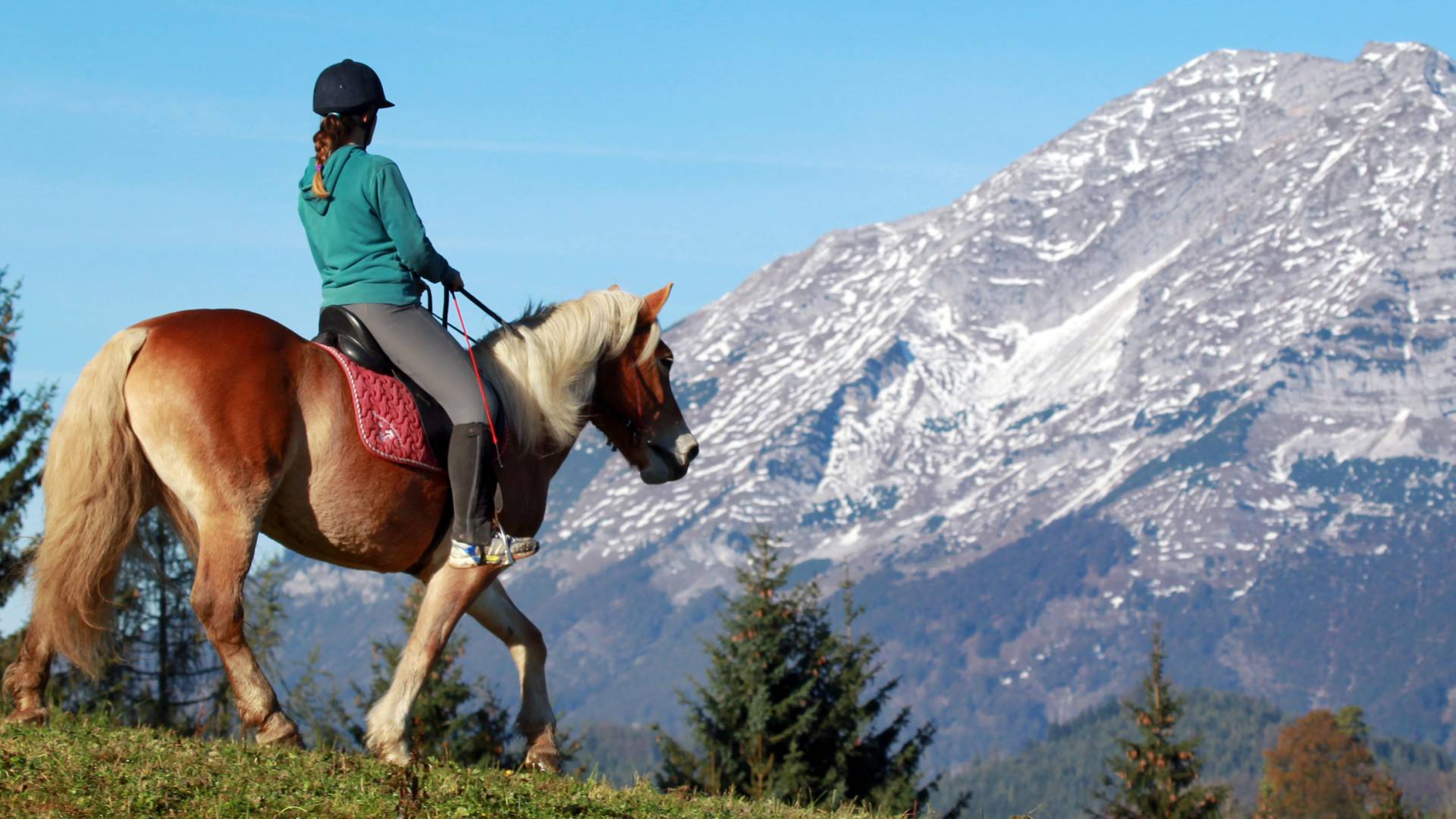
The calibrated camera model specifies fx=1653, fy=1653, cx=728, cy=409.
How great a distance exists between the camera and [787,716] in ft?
132

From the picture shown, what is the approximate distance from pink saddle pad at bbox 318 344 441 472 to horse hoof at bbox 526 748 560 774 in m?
1.97

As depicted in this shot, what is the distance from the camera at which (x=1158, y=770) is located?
163 ft

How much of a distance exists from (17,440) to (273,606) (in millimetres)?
13747

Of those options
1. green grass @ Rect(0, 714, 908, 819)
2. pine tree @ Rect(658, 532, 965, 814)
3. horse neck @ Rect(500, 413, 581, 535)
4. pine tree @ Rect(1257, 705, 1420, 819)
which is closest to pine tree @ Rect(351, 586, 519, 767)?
pine tree @ Rect(658, 532, 965, 814)

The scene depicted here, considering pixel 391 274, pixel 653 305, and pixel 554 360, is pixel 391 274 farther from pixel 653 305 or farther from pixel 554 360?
pixel 653 305

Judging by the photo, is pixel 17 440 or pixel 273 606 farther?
pixel 17 440

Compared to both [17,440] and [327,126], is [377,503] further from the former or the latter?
[17,440]

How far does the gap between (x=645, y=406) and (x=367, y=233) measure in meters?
2.34

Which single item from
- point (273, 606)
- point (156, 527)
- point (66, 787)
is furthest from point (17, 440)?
point (66, 787)

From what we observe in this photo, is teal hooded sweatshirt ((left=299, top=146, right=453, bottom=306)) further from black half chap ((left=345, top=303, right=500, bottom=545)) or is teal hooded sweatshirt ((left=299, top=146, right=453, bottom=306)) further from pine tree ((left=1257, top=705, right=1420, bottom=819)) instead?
pine tree ((left=1257, top=705, right=1420, bottom=819))

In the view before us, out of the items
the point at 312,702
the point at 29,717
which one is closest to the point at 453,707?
the point at 312,702

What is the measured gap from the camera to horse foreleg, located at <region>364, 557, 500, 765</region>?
31.0 ft

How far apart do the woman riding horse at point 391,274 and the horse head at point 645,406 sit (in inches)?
49.4

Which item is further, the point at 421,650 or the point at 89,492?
the point at 421,650
